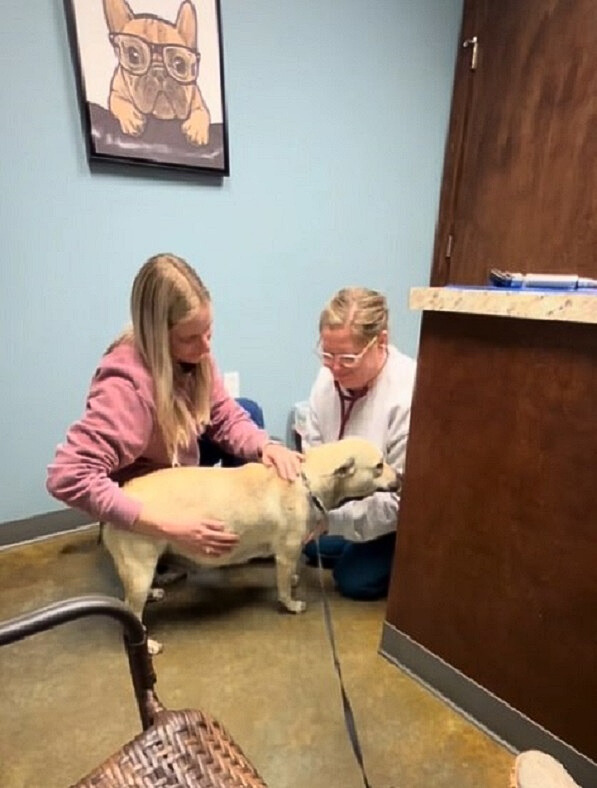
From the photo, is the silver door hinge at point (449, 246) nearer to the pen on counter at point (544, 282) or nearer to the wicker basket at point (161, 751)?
the pen on counter at point (544, 282)

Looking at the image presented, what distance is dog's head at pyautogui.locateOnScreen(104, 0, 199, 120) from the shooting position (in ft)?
5.41

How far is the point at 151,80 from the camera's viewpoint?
5.63 ft

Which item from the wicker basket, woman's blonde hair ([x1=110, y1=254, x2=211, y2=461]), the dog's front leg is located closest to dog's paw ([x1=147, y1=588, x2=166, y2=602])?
the dog's front leg

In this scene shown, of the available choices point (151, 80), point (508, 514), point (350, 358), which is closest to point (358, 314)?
point (350, 358)

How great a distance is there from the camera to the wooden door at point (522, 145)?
2100 mm

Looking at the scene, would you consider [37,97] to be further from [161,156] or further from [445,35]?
[445,35]

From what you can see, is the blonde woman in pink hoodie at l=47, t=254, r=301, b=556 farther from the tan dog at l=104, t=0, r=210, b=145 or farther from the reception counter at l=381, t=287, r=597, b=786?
the tan dog at l=104, t=0, r=210, b=145

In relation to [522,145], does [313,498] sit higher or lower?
lower

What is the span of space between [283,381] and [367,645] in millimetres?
1028

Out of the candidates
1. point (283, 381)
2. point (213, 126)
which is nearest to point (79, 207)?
point (213, 126)

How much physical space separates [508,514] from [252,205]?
1327 mm

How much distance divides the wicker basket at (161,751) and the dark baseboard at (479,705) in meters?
0.61

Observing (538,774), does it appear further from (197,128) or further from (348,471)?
(197,128)

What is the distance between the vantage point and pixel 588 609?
3.17 feet
